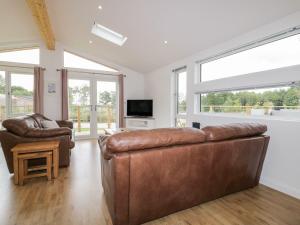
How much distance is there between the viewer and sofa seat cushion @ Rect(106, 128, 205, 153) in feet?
4.43

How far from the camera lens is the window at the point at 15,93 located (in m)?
4.73

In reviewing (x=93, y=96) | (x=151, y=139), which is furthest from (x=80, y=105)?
(x=151, y=139)

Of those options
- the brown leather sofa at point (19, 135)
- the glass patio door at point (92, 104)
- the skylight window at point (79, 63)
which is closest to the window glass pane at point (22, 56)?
the skylight window at point (79, 63)

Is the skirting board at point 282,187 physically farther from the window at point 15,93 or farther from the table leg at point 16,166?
the window at point 15,93

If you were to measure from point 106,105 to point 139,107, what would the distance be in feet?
3.86

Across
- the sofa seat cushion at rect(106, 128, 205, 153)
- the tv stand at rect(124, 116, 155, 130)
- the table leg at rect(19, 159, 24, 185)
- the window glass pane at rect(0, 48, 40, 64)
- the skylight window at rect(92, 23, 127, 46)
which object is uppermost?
the skylight window at rect(92, 23, 127, 46)

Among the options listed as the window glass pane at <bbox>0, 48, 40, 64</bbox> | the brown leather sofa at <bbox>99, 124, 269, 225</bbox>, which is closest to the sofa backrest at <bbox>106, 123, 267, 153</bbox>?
the brown leather sofa at <bbox>99, 124, 269, 225</bbox>

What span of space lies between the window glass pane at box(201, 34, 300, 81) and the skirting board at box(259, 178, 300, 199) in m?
1.62

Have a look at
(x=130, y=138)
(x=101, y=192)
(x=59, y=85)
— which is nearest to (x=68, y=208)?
(x=101, y=192)

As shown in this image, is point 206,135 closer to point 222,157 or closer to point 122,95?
point 222,157

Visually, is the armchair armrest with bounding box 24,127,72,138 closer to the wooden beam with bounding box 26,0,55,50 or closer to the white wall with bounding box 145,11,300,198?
the wooden beam with bounding box 26,0,55,50

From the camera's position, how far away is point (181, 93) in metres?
4.73

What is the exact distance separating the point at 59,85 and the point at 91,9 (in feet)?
9.45

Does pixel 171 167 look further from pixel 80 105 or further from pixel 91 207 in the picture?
pixel 80 105
